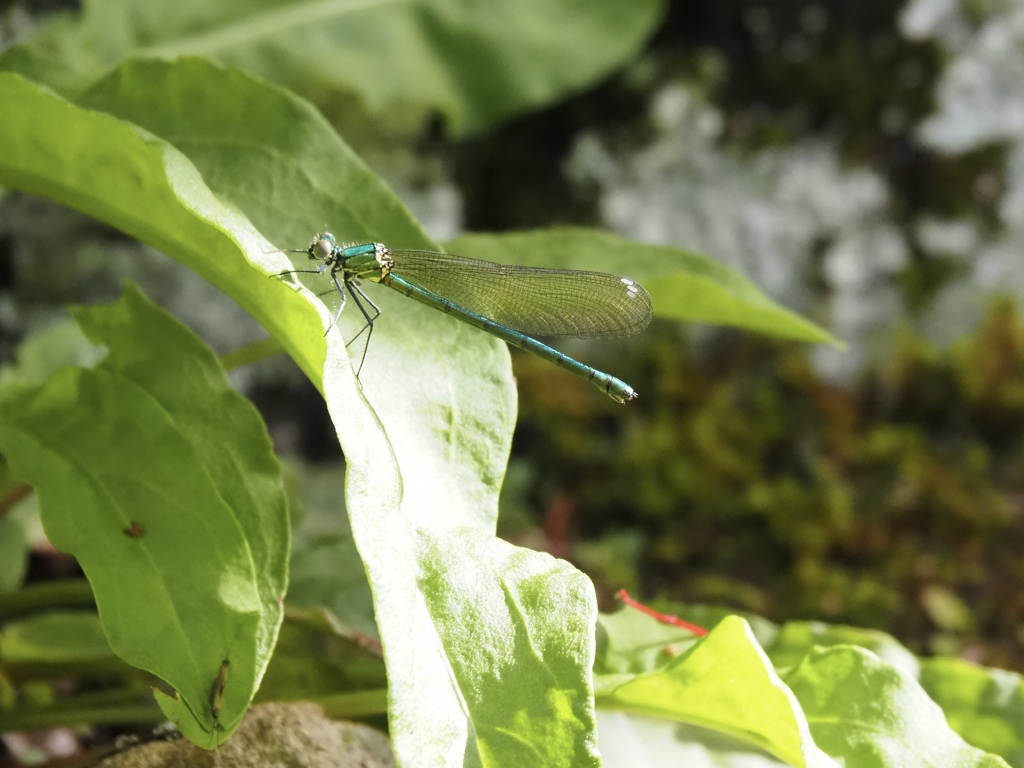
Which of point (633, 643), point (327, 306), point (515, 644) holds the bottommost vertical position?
point (515, 644)

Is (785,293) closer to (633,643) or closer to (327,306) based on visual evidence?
(633,643)

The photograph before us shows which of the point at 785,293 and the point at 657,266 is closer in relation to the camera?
the point at 657,266

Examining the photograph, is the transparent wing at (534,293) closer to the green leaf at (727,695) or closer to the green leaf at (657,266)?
the green leaf at (657,266)

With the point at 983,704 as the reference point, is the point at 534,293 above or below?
above

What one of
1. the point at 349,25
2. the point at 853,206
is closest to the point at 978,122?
the point at 853,206

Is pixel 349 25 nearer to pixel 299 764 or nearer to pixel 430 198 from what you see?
pixel 430 198

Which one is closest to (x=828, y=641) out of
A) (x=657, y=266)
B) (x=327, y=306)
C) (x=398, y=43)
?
(x=657, y=266)

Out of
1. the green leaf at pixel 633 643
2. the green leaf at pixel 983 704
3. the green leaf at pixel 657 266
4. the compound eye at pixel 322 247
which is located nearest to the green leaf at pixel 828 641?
the green leaf at pixel 983 704

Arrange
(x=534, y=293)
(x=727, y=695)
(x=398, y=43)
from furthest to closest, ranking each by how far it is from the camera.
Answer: (x=398, y=43) → (x=534, y=293) → (x=727, y=695)
